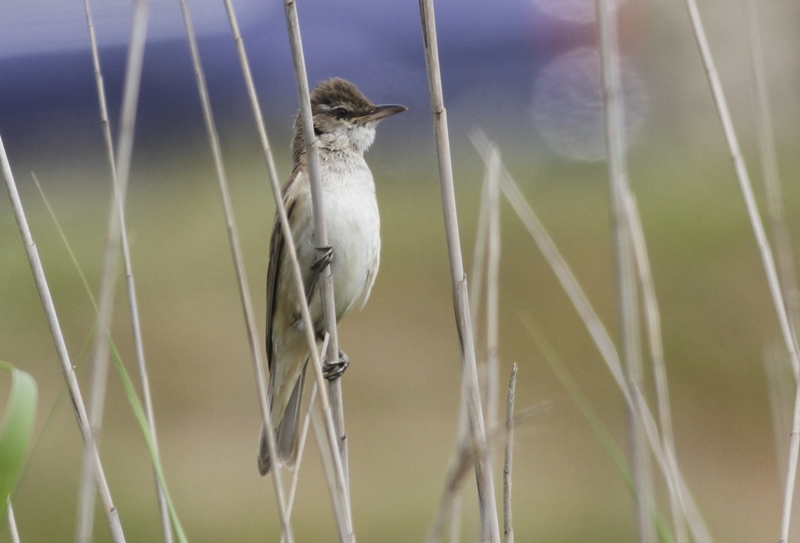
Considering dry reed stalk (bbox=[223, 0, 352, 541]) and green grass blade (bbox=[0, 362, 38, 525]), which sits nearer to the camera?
green grass blade (bbox=[0, 362, 38, 525])

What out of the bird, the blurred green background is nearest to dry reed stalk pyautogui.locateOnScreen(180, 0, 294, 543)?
the bird

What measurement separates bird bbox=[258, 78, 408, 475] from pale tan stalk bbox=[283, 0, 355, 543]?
18.7 inches

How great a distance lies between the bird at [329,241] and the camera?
94.6 inches

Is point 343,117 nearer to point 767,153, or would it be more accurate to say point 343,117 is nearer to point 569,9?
point 767,153

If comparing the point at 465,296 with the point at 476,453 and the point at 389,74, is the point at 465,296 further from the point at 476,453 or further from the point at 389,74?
the point at 389,74

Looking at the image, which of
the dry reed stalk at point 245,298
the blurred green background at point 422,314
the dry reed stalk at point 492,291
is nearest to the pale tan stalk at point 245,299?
the dry reed stalk at point 245,298

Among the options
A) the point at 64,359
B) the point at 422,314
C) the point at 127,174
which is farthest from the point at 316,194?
Answer: the point at 422,314

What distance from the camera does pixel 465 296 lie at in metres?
1.49

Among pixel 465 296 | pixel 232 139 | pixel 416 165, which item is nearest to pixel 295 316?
pixel 465 296

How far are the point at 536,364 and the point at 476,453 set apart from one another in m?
3.76

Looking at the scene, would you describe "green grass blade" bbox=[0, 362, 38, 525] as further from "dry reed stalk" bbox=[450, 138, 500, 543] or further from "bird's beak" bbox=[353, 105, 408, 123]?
"bird's beak" bbox=[353, 105, 408, 123]

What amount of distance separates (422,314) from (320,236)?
3.42 m

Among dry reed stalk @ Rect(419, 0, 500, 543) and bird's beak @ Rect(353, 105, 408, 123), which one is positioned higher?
bird's beak @ Rect(353, 105, 408, 123)

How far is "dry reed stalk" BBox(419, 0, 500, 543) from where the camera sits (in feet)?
4.77
